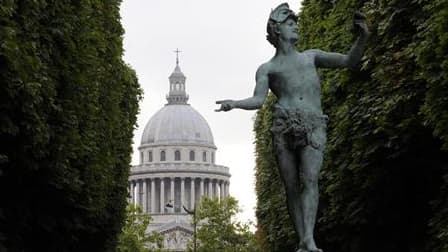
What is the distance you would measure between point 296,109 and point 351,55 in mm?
1066

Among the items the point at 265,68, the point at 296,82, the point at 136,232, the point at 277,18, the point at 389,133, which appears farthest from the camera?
the point at 136,232

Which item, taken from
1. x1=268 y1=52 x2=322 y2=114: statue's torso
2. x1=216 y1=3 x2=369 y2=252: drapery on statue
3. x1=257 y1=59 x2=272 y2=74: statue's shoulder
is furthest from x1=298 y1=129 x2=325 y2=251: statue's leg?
x1=257 y1=59 x2=272 y2=74: statue's shoulder

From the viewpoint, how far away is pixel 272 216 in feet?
132

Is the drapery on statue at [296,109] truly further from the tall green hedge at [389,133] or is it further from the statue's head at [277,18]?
the tall green hedge at [389,133]

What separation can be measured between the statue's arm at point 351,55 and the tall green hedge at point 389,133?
3.91 metres

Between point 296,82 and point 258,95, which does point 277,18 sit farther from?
point 258,95

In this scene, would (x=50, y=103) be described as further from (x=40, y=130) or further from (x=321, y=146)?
(x=321, y=146)

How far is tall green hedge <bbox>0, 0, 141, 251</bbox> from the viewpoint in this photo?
63.8ft

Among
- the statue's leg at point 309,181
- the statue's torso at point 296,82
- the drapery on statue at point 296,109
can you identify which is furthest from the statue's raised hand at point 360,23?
the statue's leg at point 309,181

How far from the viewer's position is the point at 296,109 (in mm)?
13711

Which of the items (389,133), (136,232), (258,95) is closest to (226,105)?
(258,95)

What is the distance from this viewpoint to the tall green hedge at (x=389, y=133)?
18719 millimetres

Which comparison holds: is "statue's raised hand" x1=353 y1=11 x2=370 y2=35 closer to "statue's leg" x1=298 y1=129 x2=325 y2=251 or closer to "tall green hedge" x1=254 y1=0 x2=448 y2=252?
"statue's leg" x1=298 y1=129 x2=325 y2=251

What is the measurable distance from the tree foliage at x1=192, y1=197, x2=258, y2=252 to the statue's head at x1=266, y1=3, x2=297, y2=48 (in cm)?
9864
